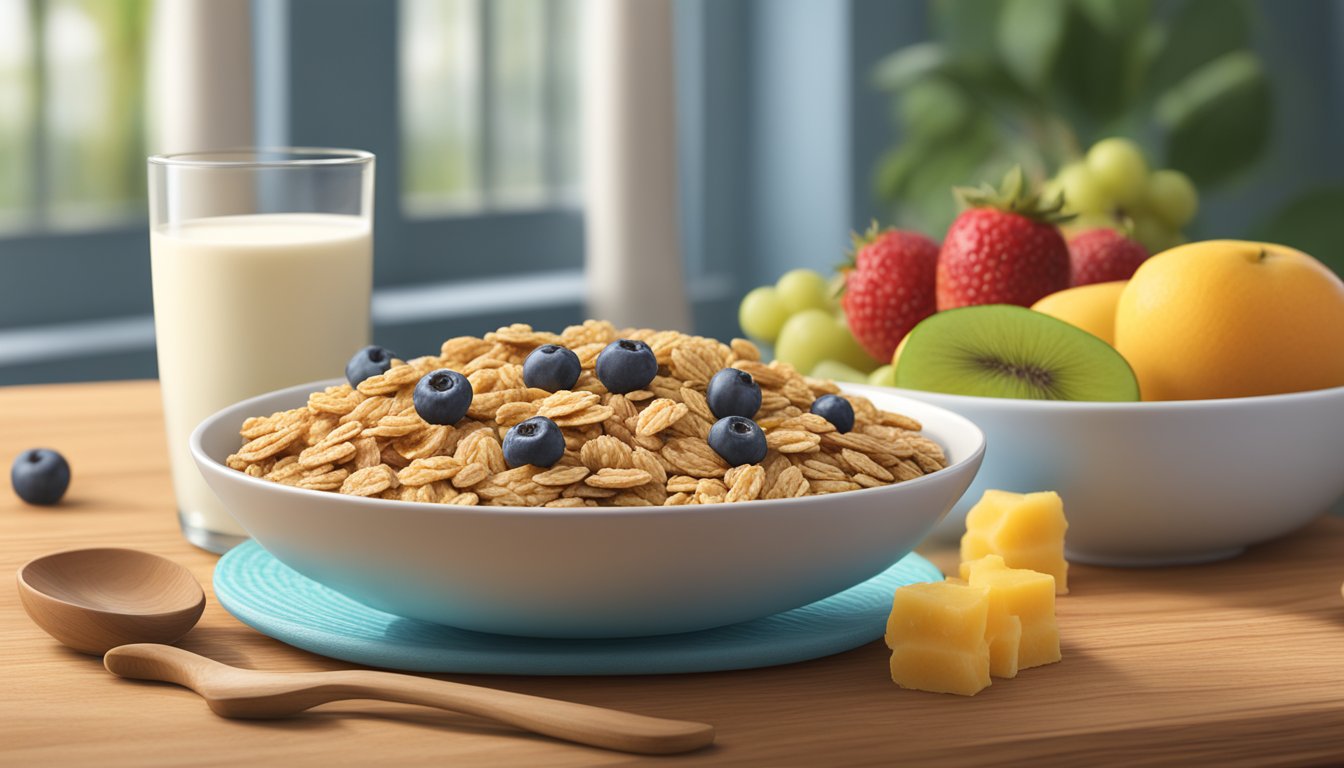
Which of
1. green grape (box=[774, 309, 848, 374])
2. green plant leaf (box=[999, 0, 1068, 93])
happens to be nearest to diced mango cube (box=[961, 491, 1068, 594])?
green grape (box=[774, 309, 848, 374])

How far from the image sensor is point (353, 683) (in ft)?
1.97

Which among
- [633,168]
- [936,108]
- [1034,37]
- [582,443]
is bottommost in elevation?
[582,443]

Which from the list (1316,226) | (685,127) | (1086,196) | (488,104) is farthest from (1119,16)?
(1086,196)

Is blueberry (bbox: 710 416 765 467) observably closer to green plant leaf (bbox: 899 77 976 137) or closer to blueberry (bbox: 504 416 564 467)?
blueberry (bbox: 504 416 564 467)

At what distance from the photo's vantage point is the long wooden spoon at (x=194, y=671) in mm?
575

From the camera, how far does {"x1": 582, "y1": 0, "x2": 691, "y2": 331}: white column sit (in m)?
2.68

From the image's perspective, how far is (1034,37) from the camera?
2525 mm

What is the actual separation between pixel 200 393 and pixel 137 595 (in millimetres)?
173

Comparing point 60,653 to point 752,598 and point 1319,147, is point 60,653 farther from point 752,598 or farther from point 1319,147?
point 1319,147

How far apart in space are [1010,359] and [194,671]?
491 mm

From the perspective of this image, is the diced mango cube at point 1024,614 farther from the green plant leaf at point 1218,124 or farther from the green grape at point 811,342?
the green plant leaf at point 1218,124

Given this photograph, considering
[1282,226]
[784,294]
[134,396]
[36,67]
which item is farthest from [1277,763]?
[36,67]

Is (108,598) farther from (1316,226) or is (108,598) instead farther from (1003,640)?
(1316,226)

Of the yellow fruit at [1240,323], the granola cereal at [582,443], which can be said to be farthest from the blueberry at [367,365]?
the yellow fruit at [1240,323]
